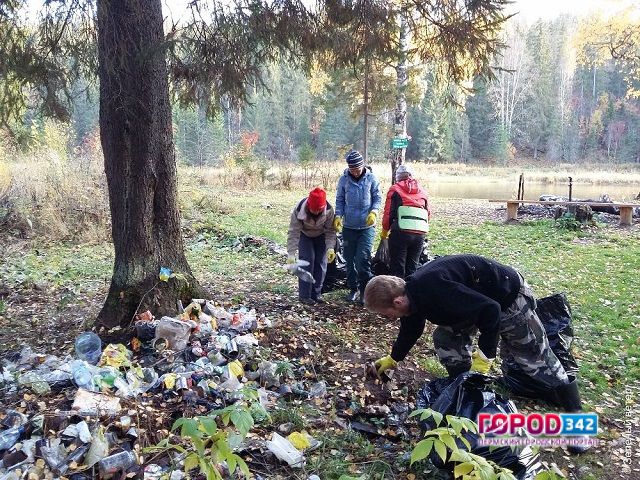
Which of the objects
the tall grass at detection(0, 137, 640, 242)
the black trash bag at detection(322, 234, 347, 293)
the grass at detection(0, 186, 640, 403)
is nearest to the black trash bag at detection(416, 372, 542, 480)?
A: the grass at detection(0, 186, 640, 403)

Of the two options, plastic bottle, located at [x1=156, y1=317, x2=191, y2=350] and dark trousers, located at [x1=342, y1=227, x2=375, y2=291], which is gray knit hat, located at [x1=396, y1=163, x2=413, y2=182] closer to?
dark trousers, located at [x1=342, y1=227, x2=375, y2=291]

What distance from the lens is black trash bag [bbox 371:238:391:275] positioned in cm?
567

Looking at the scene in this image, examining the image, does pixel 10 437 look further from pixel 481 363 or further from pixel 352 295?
pixel 352 295

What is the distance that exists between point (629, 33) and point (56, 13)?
1487cm

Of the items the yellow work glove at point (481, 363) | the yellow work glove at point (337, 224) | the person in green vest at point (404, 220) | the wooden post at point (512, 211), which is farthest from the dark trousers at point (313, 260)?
the wooden post at point (512, 211)

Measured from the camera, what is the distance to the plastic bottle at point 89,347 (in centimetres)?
362

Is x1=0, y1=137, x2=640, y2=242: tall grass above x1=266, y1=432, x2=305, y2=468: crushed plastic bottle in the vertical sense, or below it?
above

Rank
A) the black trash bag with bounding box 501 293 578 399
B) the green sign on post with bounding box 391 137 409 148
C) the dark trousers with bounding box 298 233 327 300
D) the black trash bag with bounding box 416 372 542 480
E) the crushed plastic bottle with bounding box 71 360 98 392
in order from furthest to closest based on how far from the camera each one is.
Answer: the green sign on post with bounding box 391 137 409 148
the dark trousers with bounding box 298 233 327 300
the black trash bag with bounding box 501 293 578 399
the crushed plastic bottle with bounding box 71 360 98 392
the black trash bag with bounding box 416 372 542 480

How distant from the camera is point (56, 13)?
4.31 m

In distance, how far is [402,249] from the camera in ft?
17.4

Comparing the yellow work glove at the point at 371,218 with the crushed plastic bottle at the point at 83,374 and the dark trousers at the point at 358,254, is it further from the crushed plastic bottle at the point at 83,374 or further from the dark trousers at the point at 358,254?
the crushed plastic bottle at the point at 83,374

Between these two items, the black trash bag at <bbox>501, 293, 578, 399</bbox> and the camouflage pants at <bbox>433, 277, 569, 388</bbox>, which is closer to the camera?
the camouflage pants at <bbox>433, 277, 569, 388</bbox>

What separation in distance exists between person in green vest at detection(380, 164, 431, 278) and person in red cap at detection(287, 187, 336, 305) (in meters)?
0.65

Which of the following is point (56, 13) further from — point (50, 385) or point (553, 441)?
point (553, 441)
